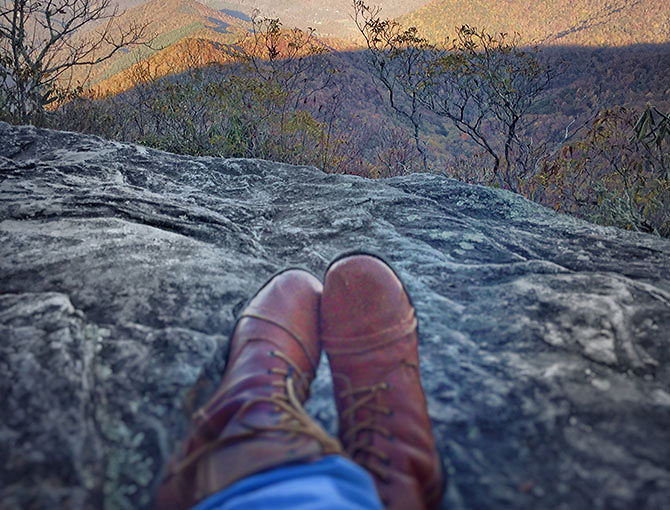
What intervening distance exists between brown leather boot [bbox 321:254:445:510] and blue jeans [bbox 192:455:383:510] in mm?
82

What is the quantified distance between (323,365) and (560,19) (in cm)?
3995

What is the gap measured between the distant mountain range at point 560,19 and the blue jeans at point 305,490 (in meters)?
23.7

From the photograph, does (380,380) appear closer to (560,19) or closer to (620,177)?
(620,177)

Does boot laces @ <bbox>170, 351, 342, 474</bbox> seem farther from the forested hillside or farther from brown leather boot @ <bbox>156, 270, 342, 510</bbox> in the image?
the forested hillside

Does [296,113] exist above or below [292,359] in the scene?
above

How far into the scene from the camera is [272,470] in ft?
2.19

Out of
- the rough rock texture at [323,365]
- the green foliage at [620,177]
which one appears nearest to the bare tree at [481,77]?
the green foliage at [620,177]

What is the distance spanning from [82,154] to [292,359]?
2.10 metres

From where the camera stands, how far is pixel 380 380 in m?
0.93

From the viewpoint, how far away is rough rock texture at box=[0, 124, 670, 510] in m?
0.73

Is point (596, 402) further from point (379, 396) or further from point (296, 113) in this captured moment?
point (296, 113)

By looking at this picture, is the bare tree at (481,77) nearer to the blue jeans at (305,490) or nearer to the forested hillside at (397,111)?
the forested hillside at (397,111)

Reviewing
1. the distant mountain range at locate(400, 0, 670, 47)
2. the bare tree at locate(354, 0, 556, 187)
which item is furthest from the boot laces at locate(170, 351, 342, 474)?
the distant mountain range at locate(400, 0, 670, 47)

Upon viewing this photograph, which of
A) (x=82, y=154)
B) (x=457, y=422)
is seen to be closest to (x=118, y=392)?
(x=457, y=422)
